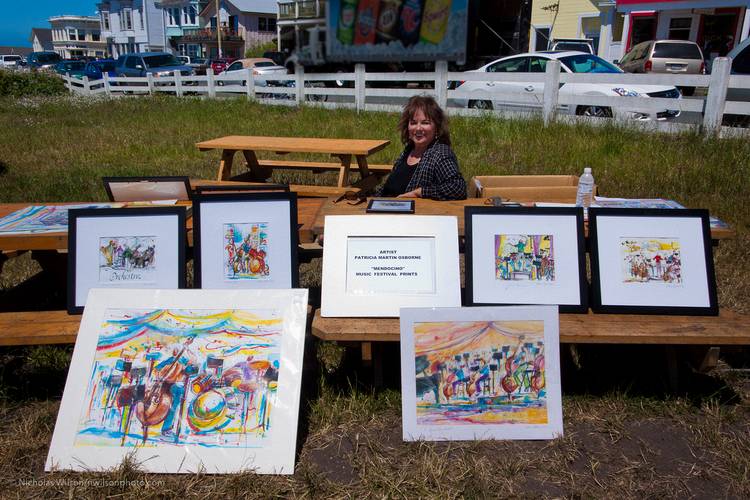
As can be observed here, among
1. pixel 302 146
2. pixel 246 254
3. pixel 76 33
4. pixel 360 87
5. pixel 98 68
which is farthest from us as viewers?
pixel 76 33

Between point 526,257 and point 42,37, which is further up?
point 42,37

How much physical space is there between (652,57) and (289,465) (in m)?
18.4

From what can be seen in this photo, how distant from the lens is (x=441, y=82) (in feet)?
37.6

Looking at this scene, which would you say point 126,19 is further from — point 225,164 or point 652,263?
point 652,263

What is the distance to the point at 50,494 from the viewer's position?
2.31 m

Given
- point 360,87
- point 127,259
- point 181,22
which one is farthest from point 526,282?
point 181,22

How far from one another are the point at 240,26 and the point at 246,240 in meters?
56.1

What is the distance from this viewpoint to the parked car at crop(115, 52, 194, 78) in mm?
22737

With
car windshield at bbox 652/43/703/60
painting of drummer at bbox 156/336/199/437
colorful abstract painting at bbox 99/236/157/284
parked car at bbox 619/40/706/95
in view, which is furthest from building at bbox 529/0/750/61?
painting of drummer at bbox 156/336/199/437

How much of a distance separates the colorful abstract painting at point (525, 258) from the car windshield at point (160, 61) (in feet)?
76.8

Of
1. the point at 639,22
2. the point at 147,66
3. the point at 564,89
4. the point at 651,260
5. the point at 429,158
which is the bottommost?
the point at 651,260

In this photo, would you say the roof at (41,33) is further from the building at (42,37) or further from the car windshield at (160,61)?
the car windshield at (160,61)

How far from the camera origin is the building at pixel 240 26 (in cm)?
5297

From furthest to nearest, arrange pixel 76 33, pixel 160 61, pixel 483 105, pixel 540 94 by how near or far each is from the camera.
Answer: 1. pixel 76 33
2. pixel 160 61
3. pixel 483 105
4. pixel 540 94
